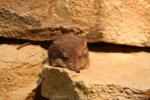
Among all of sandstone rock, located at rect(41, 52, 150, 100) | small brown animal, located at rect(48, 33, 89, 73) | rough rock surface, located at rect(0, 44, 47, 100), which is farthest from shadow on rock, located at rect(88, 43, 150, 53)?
rough rock surface, located at rect(0, 44, 47, 100)

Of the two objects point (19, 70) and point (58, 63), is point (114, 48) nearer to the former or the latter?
point (58, 63)

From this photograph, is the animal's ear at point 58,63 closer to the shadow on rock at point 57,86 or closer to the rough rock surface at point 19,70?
the shadow on rock at point 57,86

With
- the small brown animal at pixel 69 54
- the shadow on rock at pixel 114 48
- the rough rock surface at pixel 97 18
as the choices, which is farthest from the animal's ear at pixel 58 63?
the shadow on rock at pixel 114 48

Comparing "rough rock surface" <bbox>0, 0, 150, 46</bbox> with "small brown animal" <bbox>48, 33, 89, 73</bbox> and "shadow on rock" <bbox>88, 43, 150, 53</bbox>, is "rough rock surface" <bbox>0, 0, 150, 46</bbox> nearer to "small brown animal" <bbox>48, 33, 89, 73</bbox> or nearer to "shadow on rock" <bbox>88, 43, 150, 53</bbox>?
"shadow on rock" <bbox>88, 43, 150, 53</bbox>

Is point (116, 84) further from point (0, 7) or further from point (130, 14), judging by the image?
point (0, 7)

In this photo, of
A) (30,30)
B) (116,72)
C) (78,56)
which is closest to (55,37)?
(30,30)
